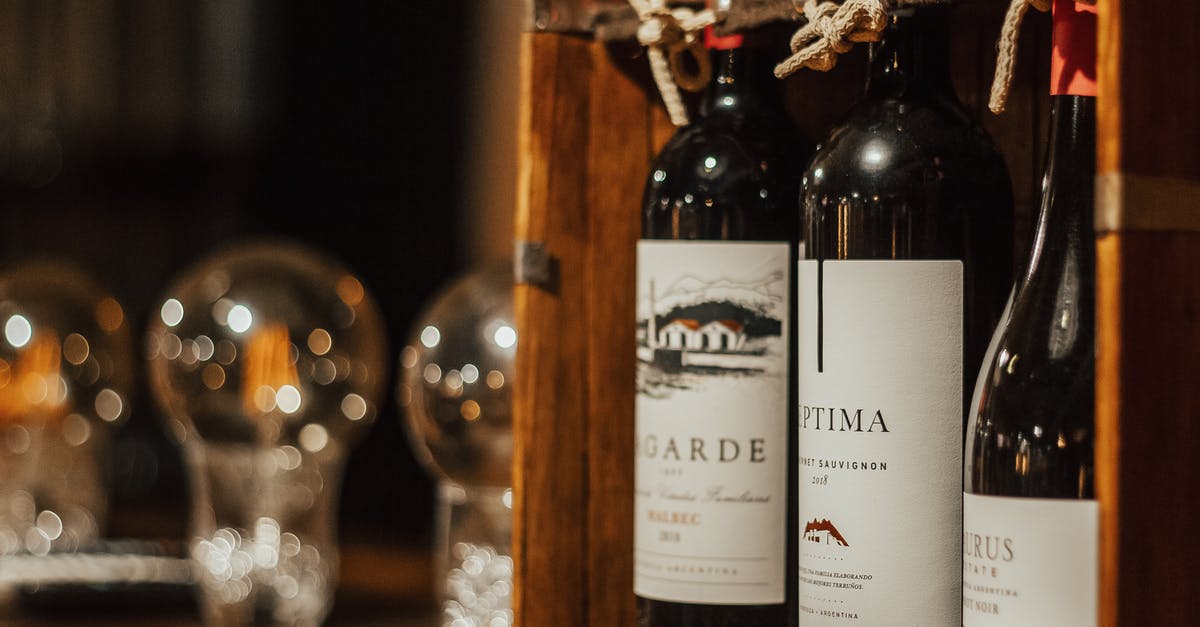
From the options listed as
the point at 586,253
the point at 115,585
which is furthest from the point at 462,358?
the point at 115,585

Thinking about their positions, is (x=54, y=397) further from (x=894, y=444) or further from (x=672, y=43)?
(x=894, y=444)

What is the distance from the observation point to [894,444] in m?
0.59

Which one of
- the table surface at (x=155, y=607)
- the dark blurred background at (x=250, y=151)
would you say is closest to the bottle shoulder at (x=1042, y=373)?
the table surface at (x=155, y=607)

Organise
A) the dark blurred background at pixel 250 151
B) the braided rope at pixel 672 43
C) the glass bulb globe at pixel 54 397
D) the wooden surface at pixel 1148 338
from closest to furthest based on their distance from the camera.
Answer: the wooden surface at pixel 1148 338 < the braided rope at pixel 672 43 < the glass bulb globe at pixel 54 397 < the dark blurred background at pixel 250 151

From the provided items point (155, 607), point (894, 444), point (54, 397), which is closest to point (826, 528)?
point (894, 444)

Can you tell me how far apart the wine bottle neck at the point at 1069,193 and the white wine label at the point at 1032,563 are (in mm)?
106

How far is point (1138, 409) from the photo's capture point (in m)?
0.49

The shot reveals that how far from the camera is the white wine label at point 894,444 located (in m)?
0.59

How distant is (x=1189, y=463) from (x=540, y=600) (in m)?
0.35

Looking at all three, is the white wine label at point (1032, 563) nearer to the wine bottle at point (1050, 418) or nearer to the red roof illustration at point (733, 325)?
the wine bottle at point (1050, 418)

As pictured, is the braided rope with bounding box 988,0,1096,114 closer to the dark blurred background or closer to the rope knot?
the rope knot

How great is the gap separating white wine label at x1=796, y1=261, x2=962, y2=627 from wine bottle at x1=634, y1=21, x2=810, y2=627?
0.06 metres

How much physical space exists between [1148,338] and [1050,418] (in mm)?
63

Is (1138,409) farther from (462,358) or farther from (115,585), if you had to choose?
(115,585)
